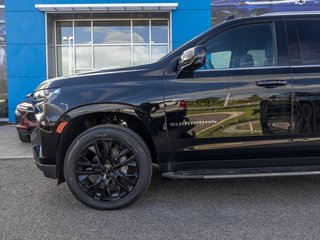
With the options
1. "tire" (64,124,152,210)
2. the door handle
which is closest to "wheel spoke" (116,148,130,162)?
"tire" (64,124,152,210)

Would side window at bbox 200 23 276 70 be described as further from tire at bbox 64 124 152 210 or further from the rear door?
tire at bbox 64 124 152 210

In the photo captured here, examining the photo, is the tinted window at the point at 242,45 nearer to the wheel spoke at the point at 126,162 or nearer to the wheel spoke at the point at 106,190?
the wheel spoke at the point at 126,162

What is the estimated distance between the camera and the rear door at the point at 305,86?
13.1ft

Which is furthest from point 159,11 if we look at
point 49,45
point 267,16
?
point 267,16

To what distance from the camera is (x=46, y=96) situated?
4.09 meters

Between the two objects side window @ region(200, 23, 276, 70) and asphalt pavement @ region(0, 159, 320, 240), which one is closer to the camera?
asphalt pavement @ region(0, 159, 320, 240)

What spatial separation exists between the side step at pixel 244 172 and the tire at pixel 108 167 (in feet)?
1.03

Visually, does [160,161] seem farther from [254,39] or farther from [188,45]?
[254,39]

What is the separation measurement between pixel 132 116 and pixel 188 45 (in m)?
0.96

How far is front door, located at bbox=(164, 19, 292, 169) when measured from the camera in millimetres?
3984

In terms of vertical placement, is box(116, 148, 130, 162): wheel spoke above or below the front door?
below

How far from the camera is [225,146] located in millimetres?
4039

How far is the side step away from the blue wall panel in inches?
392

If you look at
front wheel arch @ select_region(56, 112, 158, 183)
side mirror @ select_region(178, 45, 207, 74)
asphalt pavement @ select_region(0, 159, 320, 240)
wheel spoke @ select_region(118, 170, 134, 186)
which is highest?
side mirror @ select_region(178, 45, 207, 74)
